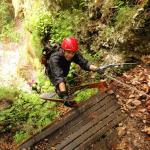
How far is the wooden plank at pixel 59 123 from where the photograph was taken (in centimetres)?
681

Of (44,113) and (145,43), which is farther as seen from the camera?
(145,43)

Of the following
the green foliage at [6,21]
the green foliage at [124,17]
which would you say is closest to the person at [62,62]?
the green foliage at [124,17]

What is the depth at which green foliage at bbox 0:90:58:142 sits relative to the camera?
768 centimetres

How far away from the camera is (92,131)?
7129mm

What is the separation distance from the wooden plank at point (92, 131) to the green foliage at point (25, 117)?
97 centimetres

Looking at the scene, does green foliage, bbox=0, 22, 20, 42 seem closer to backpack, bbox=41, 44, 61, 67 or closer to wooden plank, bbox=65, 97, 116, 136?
backpack, bbox=41, 44, 61, 67

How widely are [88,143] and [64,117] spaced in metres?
0.78

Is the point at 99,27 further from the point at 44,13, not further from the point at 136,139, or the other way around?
the point at 136,139

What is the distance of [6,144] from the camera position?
741cm

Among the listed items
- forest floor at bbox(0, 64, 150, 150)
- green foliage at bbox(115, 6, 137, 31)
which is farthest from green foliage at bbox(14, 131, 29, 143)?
green foliage at bbox(115, 6, 137, 31)

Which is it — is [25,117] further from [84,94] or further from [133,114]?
[133,114]

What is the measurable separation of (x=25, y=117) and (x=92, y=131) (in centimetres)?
184

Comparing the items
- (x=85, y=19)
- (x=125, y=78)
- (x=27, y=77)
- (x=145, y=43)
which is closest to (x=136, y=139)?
(x=125, y=78)

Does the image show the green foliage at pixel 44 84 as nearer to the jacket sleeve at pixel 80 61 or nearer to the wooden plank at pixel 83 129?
the jacket sleeve at pixel 80 61
